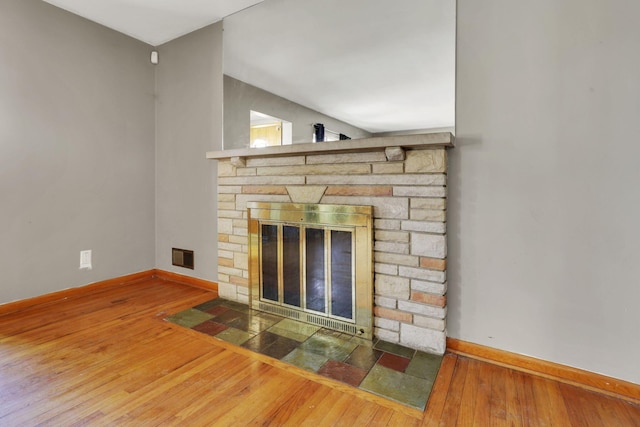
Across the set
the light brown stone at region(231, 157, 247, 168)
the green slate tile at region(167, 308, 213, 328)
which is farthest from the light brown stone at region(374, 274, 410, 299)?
the light brown stone at region(231, 157, 247, 168)

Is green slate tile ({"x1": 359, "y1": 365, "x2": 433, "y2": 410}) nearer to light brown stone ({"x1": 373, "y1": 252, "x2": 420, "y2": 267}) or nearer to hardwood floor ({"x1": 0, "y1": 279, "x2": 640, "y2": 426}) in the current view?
hardwood floor ({"x1": 0, "y1": 279, "x2": 640, "y2": 426})

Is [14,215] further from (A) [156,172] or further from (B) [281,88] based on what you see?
(B) [281,88]

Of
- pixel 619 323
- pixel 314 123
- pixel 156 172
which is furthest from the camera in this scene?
pixel 156 172

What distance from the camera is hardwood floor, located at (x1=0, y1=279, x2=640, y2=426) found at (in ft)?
4.00

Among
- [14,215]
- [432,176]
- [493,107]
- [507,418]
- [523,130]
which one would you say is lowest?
[507,418]

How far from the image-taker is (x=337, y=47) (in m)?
2.02

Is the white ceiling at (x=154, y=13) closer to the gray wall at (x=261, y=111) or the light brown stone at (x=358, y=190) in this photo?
the gray wall at (x=261, y=111)

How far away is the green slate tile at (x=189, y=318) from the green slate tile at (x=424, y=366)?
52.8 inches

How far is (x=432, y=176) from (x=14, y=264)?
9.41 ft

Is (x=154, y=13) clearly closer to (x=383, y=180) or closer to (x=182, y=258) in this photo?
(x=182, y=258)

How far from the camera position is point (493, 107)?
1.60 m

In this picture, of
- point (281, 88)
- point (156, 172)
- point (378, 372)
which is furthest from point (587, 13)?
point (156, 172)

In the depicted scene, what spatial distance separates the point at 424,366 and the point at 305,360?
599mm

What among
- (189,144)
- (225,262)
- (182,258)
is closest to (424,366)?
(225,262)
